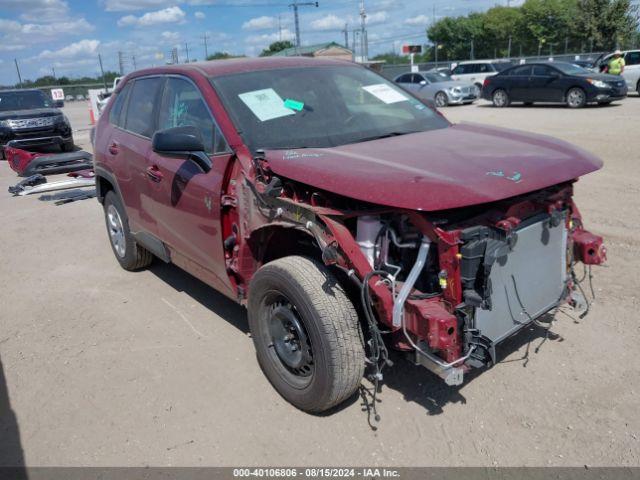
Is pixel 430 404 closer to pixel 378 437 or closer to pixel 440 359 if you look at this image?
pixel 378 437

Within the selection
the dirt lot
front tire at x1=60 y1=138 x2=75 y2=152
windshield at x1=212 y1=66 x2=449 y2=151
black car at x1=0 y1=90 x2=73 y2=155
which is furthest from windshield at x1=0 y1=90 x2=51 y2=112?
windshield at x1=212 y1=66 x2=449 y2=151

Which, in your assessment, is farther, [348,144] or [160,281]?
[160,281]

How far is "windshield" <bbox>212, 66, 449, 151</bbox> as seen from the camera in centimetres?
358

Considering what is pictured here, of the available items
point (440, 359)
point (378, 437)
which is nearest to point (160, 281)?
point (378, 437)

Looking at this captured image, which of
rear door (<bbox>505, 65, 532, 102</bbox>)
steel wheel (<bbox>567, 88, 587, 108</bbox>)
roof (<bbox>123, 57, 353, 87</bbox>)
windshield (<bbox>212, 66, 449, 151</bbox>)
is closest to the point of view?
windshield (<bbox>212, 66, 449, 151</bbox>)

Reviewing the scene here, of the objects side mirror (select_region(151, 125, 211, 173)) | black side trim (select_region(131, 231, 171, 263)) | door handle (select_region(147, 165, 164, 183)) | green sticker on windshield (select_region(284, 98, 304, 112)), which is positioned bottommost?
black side trim (select_region(131, 231, 171, 263))

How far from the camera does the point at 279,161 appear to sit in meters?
3.10

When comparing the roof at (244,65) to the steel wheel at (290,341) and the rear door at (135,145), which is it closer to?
the rear door at (135,145)

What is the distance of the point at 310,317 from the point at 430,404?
0.98m

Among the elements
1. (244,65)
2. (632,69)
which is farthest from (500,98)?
(244,65)

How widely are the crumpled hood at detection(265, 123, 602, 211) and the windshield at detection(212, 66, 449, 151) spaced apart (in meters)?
0.28

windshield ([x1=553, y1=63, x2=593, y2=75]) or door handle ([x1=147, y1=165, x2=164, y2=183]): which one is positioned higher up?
windshield ([x1=553, y1=63, x2=593, y2=75])

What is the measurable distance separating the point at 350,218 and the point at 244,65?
5.84 ft

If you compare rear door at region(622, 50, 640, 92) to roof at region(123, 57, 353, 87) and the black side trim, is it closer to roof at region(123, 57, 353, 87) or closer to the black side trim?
roof at region(123, 57, 353, 87)
